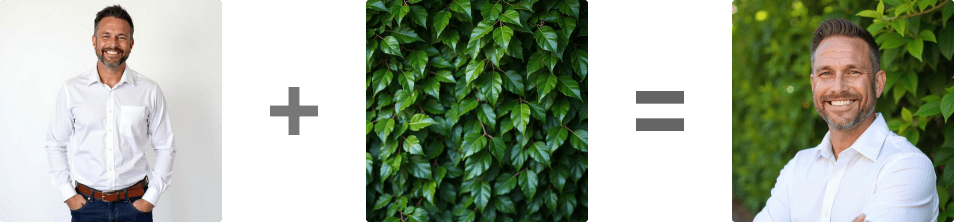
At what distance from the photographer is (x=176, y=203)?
237cm

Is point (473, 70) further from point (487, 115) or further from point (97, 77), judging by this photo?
point (97, 77)

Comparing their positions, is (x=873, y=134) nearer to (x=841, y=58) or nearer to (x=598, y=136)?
(x=841, y=58)

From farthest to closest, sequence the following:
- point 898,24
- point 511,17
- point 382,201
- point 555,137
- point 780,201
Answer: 1. point 382,201
2. point 555,137
3. point 511,17
4. point 780,201
5. point 898,24

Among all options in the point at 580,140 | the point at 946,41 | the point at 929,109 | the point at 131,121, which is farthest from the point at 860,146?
the point at 131,121

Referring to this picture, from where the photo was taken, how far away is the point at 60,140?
2025 millimetres

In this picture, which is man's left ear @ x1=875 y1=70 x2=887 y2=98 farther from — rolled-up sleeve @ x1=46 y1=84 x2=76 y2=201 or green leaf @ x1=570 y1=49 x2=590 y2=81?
rolled-up sleeve @ x1=46 y1=84 x2=76 y2=201

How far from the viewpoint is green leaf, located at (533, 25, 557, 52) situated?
73.9 inches

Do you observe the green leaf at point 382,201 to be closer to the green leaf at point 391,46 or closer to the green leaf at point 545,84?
the green leaf at point 391,46

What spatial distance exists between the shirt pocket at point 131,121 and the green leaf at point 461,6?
3.71 feet

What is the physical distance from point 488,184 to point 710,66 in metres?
0.85

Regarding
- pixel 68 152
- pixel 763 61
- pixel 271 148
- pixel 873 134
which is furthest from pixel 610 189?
pixel 68 152

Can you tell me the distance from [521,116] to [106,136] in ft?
4.57

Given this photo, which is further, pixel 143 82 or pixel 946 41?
pixel 143 82

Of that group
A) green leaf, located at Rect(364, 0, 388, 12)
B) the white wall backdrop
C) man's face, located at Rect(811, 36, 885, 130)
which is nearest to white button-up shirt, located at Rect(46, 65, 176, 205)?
the white wall backdrop
